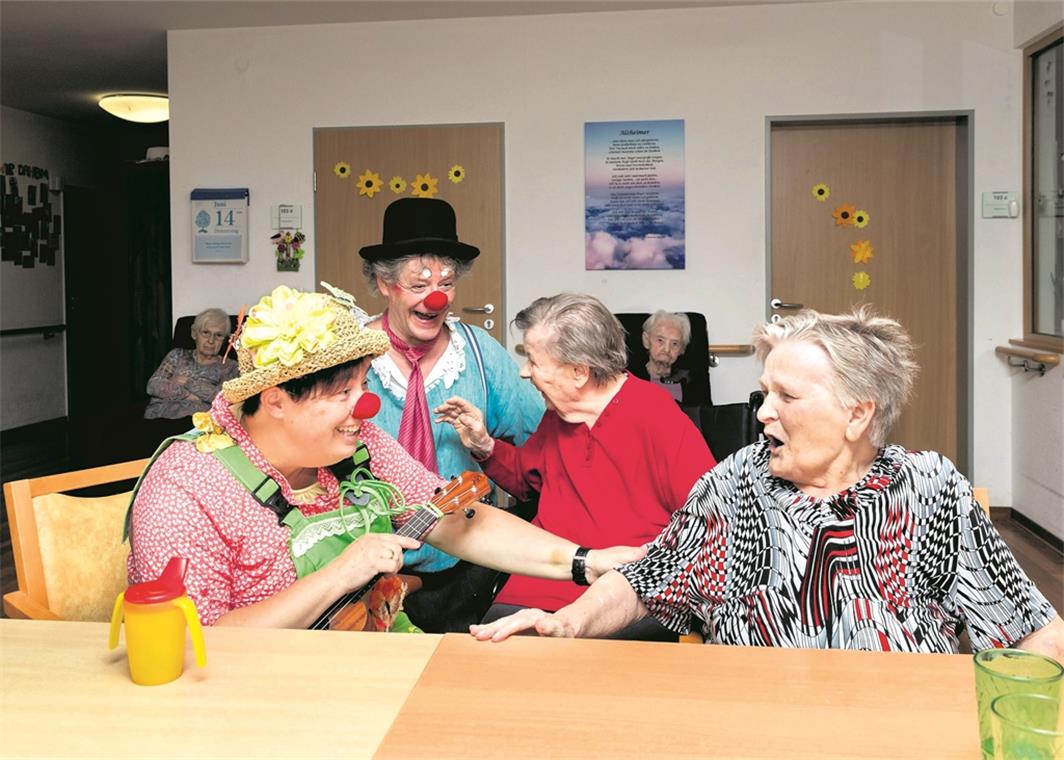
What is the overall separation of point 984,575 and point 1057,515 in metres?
3.60

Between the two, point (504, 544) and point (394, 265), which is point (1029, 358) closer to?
point (394, 265)

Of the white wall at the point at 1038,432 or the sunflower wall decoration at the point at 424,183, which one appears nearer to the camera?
the white wall at the point at 1038,432

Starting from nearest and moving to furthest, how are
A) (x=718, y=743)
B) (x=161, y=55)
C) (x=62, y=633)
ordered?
1. (x=718, y=743)
2. (x=62, y=633)
3. (x=161, y=55)

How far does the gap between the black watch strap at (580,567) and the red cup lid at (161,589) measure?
0.80 metres

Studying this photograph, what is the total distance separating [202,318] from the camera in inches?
212

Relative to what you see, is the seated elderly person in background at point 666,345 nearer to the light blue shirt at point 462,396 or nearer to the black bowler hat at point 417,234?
the light blue shirt at point 462,396

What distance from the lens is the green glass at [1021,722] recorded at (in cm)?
97

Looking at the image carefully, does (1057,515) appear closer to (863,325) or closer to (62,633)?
(863,325)

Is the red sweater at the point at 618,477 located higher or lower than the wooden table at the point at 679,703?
higher

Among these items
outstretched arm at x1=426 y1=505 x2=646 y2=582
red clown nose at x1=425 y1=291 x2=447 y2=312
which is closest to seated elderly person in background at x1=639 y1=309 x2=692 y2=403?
red clown nose at x1=425 y1=291 x2=447 y2=312

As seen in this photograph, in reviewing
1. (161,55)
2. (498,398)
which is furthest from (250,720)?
(161,55)

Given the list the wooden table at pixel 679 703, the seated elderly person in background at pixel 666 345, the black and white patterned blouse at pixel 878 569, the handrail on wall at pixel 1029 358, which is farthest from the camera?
the seated elderly person in background at pixel 666 345

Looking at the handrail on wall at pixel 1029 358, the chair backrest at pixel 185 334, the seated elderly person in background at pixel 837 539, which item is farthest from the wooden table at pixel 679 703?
the chair backrest at pixel 185 334

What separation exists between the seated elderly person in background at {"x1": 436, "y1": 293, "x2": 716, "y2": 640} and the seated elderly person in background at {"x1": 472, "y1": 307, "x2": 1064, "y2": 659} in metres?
0.54
